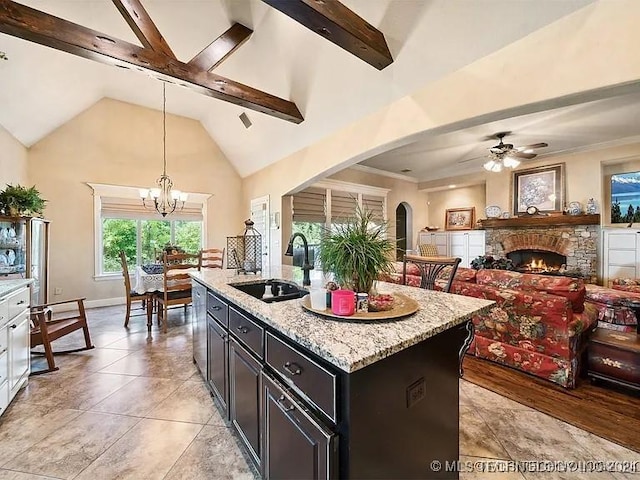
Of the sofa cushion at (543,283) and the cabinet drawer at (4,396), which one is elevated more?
the sofa cushion at (543,283)

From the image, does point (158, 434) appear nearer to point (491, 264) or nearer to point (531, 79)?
point (531, 79)

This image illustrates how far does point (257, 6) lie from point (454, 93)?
2483 millimetres

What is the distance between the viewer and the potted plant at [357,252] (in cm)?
139

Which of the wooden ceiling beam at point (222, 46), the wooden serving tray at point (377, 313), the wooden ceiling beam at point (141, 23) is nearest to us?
the wooden serving tray at point (377, 313)

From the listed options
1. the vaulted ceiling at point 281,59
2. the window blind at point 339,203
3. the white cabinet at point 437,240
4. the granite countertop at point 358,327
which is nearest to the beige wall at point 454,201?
the white cabinet at point 437,240

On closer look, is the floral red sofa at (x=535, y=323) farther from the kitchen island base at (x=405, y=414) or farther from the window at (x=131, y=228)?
the window at (x=131, y=228)

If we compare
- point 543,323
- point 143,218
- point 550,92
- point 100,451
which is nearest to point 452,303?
point 543,323

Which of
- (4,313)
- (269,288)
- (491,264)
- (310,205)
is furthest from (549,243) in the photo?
(4,313)

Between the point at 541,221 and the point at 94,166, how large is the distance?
8.55 metres

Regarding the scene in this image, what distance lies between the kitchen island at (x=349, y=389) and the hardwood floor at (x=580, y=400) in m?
1.29

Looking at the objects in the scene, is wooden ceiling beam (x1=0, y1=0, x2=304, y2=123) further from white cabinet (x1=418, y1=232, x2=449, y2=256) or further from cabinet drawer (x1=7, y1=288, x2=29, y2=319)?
white cabinet (x1=418, y1=232, x2=449, y2=256)

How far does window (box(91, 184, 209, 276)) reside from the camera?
530 cm

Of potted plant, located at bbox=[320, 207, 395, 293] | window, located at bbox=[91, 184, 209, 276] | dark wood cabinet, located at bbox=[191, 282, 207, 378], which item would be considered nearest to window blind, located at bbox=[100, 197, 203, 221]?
window, located at bbox=[91, 184, 209, 276]

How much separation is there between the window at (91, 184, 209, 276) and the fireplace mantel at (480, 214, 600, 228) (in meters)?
6.41
